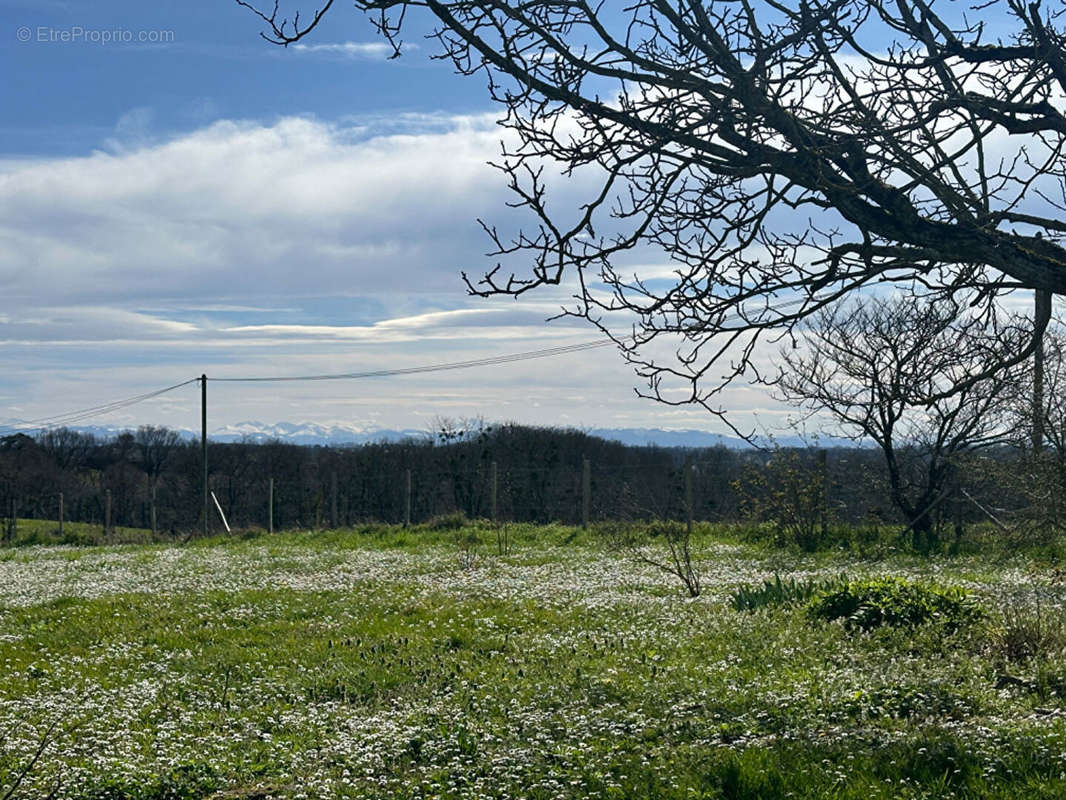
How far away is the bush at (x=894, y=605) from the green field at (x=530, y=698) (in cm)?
22

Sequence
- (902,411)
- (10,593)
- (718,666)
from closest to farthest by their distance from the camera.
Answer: (718,666), (10,593), (902,411)

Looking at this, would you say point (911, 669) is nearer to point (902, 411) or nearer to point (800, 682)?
point (800, 682)

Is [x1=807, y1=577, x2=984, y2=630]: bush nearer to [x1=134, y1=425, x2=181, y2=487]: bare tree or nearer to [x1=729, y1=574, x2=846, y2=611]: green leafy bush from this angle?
[x1=729, y1=574, x2=846, y2=611]: green leafy bush

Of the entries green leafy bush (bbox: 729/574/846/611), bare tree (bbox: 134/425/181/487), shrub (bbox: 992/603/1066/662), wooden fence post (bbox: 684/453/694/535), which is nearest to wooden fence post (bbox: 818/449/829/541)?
wooden fence post (bbox: 684/453/694/535)

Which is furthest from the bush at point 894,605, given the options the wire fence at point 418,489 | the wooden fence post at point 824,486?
the wooden fence post at point 824,486

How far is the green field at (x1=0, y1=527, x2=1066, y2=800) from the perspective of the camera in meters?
6.36

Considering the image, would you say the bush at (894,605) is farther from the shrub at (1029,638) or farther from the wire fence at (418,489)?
the wire fence at (418,489)

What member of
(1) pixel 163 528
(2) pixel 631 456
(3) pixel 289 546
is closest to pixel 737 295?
(3) pixel 289 546

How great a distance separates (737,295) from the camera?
7062 millimetres

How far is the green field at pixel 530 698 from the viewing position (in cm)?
636

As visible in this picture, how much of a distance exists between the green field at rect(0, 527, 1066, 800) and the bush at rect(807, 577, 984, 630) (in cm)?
22

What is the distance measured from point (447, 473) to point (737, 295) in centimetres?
4111

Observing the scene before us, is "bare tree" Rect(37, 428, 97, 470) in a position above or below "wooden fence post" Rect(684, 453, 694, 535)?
above

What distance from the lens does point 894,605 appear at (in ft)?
34.1
